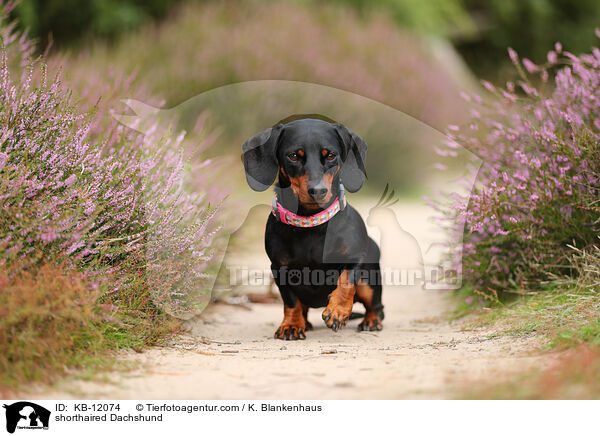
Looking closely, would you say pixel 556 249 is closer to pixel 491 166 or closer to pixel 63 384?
pixel 491 166

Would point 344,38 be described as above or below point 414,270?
above

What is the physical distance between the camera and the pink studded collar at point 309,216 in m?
2.95

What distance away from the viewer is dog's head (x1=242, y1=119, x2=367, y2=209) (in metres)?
2.79

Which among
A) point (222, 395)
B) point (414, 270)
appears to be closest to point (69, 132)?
point (222, 395)

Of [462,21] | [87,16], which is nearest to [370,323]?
[87,16]

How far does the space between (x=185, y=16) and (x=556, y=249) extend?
769 cm

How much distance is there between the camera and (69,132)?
304 cm

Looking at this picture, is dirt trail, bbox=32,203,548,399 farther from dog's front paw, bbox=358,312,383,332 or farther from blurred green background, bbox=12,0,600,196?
blurred green background, bbox=12,0,600,196

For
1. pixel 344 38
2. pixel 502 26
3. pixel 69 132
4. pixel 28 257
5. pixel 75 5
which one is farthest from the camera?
pixel 502 26

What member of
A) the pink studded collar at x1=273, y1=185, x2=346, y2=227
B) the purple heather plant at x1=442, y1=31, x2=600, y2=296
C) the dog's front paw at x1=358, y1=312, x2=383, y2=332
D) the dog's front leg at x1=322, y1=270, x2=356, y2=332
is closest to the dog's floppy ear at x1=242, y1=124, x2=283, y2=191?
the pink studded collar at x1=273, y1=185, x2=346, y2=227
